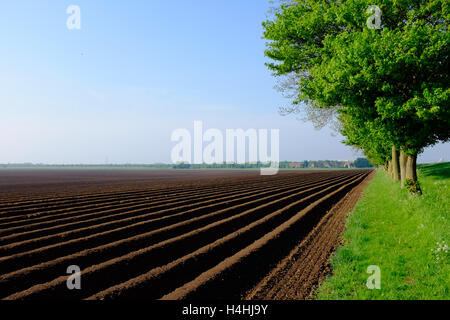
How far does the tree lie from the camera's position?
1101 centimetres

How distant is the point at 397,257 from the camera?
22.6 ft

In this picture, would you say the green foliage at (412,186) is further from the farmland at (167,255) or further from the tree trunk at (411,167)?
the farmland at (167,255)

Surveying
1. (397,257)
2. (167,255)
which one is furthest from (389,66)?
(167,255)

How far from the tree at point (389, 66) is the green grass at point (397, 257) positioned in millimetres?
3336

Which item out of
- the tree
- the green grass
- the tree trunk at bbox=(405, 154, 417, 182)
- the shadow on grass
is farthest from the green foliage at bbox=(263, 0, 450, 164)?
the shadow on grass

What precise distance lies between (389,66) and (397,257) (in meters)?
7.13

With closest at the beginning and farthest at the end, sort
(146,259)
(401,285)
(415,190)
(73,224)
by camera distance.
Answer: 1. (401,285)
2. (146,259)
3. (73,224)
4. (415,190)

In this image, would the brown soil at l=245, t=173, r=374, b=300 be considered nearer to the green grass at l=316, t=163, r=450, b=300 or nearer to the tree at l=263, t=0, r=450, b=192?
the green grass at l=316, t=163, r=450, b=300

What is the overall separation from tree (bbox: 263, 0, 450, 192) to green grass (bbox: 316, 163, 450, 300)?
3.34 meters

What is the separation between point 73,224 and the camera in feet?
36.0
